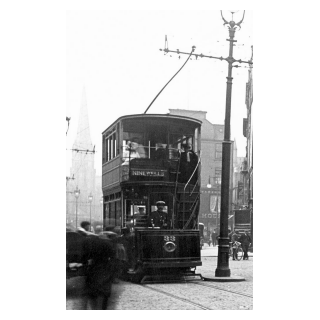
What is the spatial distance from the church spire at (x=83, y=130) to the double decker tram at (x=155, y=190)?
473mm

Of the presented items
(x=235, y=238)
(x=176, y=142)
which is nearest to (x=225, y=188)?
(x=176, y=142)

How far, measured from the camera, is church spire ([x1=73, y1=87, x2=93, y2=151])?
9500 millimetres

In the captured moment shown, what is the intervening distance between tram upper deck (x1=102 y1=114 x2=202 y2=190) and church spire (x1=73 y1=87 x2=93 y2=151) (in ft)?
1.44

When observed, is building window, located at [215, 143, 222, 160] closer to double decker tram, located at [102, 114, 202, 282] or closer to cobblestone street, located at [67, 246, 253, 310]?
double decker tram, located at [102, 114, 202, 282]

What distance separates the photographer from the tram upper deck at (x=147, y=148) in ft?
33.8

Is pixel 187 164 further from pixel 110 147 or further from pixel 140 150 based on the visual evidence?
pixel 110 147

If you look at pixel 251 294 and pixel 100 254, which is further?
pixel 251 294
